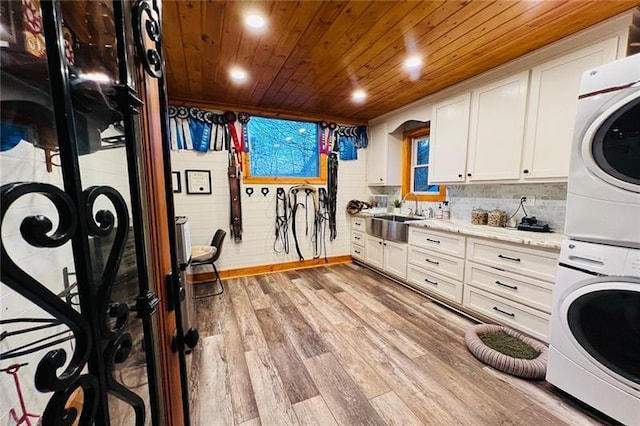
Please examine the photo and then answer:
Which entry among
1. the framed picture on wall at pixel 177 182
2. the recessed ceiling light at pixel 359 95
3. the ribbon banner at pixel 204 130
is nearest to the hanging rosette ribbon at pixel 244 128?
the ribbon banner at pixel 204 130

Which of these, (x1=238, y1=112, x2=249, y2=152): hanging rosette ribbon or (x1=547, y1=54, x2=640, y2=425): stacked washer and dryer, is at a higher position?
(x1=238, y1=112, x2=249, y2=152): hanging rosette ribbon

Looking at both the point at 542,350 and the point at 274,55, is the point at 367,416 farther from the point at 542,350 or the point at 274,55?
the point at 274,55

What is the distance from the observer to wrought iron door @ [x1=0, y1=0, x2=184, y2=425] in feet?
1.11

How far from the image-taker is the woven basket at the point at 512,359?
178 centimetres

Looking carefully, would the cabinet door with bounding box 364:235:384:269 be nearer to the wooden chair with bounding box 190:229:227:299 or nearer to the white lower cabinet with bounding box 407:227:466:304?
the white lower cabinet with bounding box 407:227:466:304

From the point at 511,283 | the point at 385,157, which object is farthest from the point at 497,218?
the point at 385,157

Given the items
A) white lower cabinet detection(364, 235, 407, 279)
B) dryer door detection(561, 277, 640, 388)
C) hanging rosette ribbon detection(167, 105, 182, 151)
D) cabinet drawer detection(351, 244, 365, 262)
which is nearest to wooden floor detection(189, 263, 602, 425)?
dryer door detection(561, 277, 640, 388)

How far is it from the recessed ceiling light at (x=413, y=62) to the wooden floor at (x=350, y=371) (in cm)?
243

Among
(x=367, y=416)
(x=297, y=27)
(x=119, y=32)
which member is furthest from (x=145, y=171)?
(x=297, y=27)

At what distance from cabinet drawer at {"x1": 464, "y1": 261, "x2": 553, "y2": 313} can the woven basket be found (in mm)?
279

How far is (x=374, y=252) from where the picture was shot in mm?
3996

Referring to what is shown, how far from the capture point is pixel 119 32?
49cm

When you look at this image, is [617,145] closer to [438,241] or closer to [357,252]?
[438,241]

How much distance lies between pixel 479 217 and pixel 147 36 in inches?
126
